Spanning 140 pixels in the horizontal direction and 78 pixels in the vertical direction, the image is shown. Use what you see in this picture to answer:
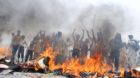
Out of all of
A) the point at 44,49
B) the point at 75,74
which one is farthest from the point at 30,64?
the point at 44,49

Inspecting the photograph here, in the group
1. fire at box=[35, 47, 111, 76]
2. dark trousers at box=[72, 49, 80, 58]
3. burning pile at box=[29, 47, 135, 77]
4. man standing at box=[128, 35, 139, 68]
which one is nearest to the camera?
burning pile at box=[29, 47, 135, 77]

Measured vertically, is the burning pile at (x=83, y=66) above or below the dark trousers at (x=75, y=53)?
below

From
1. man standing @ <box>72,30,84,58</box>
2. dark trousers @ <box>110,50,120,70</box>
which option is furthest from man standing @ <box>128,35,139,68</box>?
man standing @ <box>72,30,84,58</box>

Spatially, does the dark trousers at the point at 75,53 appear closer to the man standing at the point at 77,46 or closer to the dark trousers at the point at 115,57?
the man standing at the point at 77,46

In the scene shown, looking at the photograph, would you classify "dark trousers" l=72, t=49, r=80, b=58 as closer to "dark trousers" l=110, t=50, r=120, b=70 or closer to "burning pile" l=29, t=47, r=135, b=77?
"burning pile" l=29, t=47, r=135, b=77

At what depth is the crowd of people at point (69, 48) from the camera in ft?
62.4

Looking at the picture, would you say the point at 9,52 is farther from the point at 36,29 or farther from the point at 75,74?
the point at 75,74

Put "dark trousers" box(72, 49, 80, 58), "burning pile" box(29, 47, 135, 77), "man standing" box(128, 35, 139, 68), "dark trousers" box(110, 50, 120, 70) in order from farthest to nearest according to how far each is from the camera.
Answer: "dark trousers" box(72, 49, 80, 58) → "dark trousers" box(110, 50, 120, 70) → "man standing" box(128, 35, 139, 68) → "burning pile" box(29, 47, 135, 77)

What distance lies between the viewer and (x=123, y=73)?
54.9 feet

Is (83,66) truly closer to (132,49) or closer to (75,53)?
(75,53)

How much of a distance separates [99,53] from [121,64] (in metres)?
2.30

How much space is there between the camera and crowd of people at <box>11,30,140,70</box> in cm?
1902

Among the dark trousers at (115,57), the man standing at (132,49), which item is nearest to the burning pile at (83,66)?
the dark trousers at (115,57)

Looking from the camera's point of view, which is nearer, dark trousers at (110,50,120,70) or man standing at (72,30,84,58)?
dark trousers at (110,50,120,70)
